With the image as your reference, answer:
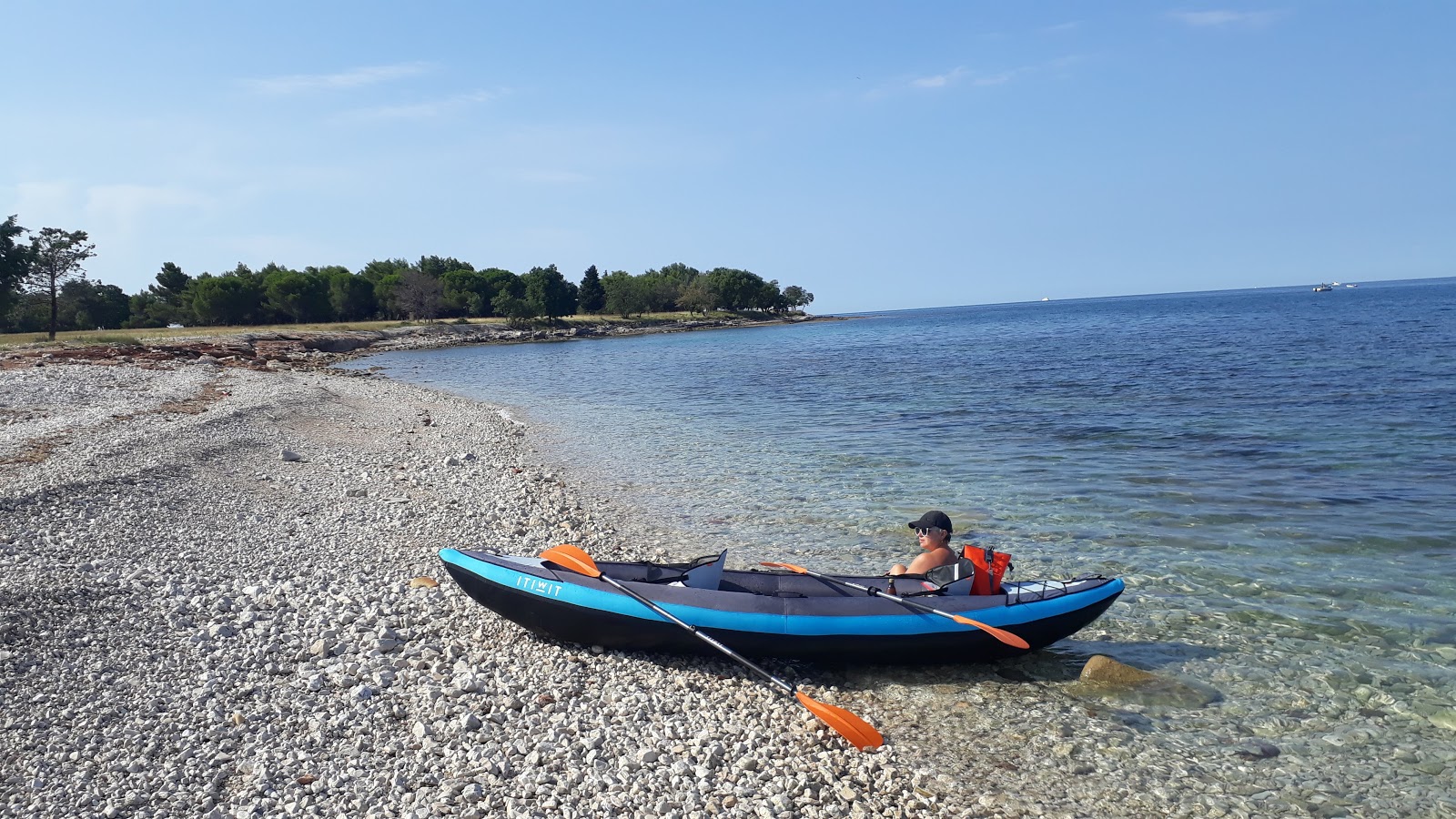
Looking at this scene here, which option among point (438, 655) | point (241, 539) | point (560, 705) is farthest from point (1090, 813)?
point (241, 539)

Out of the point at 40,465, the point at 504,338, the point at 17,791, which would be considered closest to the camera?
the point at 17,791

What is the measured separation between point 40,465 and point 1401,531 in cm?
1943

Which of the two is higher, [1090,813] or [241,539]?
[241,539]

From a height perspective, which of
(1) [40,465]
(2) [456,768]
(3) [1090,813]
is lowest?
(3) [1090,813]

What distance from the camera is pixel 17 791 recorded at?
4.63 metres

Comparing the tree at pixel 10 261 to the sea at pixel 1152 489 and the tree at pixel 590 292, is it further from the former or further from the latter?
the tree at pixel 590 292

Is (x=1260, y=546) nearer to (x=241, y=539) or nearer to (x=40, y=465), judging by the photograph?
(x=241, y=539)

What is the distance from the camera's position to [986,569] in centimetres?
742

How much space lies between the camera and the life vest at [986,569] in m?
7.39

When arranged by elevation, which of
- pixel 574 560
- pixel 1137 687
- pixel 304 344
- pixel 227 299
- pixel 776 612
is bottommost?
pixel 1137 687

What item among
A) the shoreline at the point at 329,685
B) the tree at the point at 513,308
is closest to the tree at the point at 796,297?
the tree at the point at 513,308

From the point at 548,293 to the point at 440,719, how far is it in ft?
312

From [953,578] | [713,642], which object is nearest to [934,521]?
[953,578]

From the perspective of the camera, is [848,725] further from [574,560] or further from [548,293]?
[548,293]
